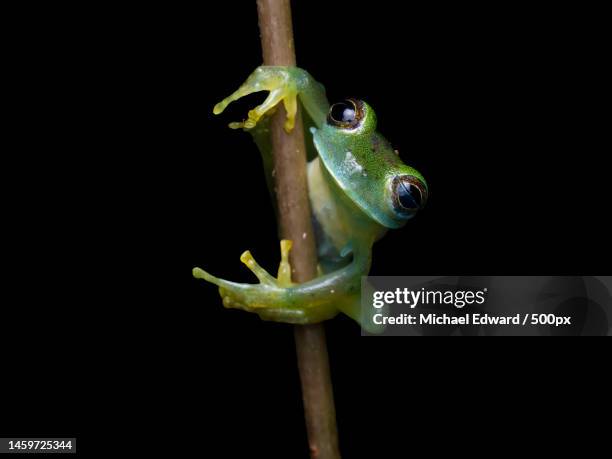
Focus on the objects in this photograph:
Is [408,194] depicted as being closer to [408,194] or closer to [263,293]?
[408,194]

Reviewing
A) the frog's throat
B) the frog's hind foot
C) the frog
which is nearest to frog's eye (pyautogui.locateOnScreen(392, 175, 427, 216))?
the frog

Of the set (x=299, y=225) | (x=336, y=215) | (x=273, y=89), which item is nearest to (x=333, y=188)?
(x=336, y=215)

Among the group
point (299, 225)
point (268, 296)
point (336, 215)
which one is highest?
point (336, 215)

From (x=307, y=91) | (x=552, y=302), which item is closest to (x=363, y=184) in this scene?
(x=307, y=91)

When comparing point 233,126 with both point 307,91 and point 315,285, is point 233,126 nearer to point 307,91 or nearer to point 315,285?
point 307,91

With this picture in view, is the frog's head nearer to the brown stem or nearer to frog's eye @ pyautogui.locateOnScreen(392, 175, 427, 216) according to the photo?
frog's eye @ pyautogui.locateOnScreen(392, 175, 427, 216)

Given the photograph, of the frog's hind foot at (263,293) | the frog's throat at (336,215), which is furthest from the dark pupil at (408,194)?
the frog's hind foot at (263,293)
